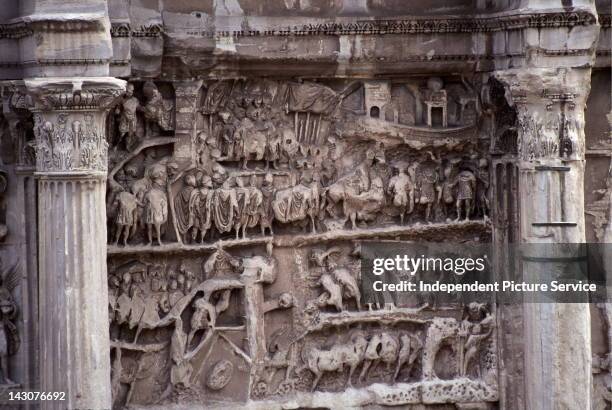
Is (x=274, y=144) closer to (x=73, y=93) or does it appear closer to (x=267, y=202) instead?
(x=267, y=202)

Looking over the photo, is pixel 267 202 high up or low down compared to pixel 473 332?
up

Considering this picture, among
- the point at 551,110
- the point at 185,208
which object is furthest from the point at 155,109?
the point at 551,110

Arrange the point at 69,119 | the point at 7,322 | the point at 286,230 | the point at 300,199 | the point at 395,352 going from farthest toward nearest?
the point at 395,352 → the point at 286,230 → the point at 300,199 → the point at 7,322 → the point at 69,119

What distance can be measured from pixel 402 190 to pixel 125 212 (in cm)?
236

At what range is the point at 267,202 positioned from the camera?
12258 millimetres

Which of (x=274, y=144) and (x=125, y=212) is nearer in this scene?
(x=125, y=212)

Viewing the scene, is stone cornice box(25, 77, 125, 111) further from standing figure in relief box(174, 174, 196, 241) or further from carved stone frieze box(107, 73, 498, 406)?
standing figure in relief box(174, 174, 196, 241)

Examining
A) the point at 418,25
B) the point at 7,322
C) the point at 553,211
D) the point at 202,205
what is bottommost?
the point at 7,322

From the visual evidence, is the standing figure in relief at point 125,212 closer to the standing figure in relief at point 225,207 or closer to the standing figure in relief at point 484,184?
the standing figure in relief at point 225,207

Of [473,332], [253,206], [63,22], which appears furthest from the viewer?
[473,332]

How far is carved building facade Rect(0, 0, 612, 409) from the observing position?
1121cm

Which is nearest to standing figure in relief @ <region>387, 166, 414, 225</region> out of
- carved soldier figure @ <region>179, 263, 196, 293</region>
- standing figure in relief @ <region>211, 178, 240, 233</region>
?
standing figure in relief @ <region>211, 178, 240, 233</region>

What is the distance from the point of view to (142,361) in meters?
12.0

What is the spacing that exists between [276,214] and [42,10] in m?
2.67
